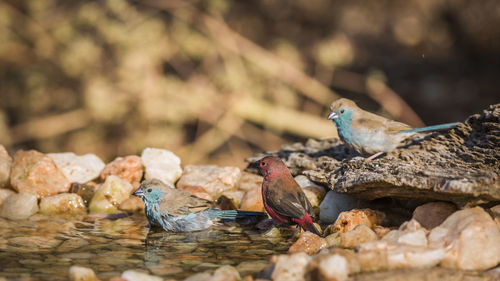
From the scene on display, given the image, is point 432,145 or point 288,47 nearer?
point 432,145

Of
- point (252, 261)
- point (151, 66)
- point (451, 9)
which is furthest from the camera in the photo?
point (451, 9)

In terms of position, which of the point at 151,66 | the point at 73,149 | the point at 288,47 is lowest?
the point at 73,149

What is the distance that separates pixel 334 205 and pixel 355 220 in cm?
60

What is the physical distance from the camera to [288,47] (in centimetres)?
927

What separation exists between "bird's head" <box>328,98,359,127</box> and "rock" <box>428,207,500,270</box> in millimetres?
1423

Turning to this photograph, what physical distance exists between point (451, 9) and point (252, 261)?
8432mm

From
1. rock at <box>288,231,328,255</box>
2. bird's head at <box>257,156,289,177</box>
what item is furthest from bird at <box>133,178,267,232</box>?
rock at <box>288,231,328,255</box>

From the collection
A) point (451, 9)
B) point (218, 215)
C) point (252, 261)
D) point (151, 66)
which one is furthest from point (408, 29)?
point (252, 261)

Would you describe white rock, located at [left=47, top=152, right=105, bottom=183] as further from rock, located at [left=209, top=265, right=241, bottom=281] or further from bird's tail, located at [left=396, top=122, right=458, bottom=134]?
bird's tail, located at [left=396, top=122, right=458, bottom=134]

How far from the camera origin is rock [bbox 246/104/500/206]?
10.5ft

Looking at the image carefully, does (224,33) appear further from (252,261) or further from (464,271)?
(464,271)

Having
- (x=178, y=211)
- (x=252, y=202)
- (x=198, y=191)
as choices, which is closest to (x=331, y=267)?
(x=178, y=211)

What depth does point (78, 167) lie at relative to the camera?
5227mm

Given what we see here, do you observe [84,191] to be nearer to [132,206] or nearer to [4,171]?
[132,206]
